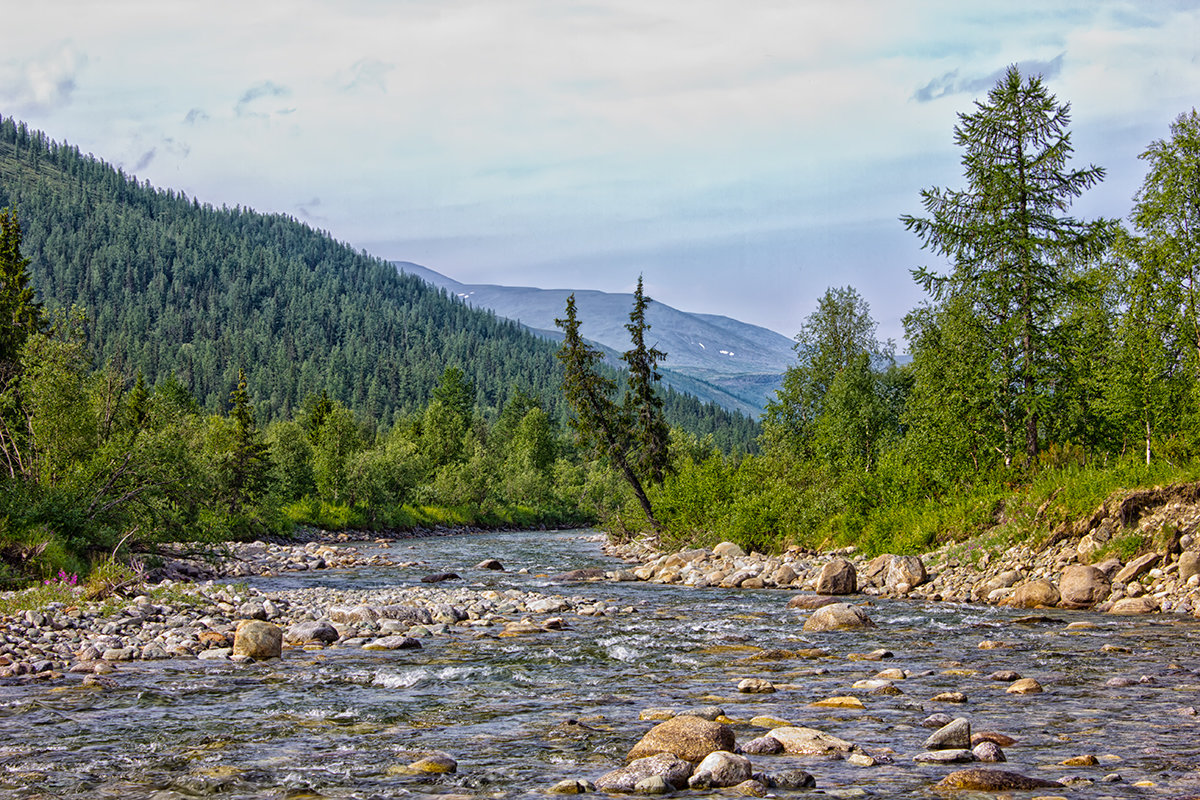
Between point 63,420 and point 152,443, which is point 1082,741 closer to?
point 152,443

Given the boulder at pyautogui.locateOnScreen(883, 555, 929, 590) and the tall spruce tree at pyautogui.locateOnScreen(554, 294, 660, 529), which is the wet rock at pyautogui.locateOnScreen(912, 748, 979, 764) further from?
the tall spruce tree at pyautogui.locateOnScreen(554, 294, 660, 529)

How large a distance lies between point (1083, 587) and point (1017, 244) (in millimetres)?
12259

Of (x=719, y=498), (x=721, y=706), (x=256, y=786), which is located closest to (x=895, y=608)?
(x=721, y=706)

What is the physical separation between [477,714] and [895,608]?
13742 millimetres

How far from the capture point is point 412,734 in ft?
34.3

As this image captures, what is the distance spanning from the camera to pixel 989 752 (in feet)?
28.7

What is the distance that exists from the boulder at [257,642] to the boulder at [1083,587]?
56.8 ft

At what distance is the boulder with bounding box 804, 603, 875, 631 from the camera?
62.5ft

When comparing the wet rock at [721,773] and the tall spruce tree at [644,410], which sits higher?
the tall spruce tree at [644,410]

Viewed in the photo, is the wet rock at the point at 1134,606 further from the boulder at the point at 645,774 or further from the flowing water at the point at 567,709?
the boulder at the point at 645,774

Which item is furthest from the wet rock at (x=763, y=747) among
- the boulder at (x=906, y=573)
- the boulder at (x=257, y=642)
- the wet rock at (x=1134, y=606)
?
the boulder at (x=906, y=573)

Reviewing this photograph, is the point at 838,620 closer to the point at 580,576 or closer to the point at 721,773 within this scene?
the point at 721,773

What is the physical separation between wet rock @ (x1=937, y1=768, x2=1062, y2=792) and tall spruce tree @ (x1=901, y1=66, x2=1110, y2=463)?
2233 centimetres

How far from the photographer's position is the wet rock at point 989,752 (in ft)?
28.6
